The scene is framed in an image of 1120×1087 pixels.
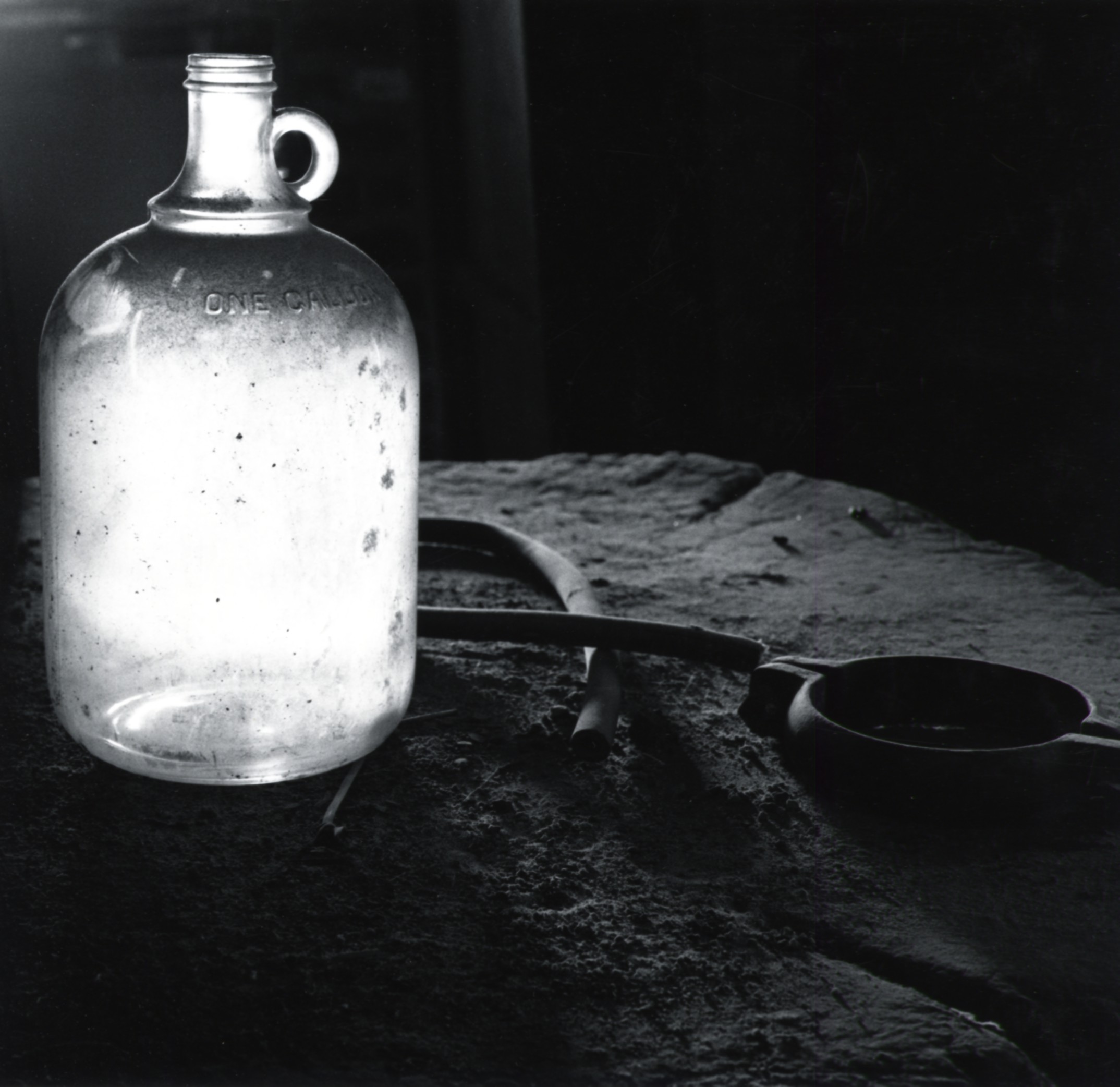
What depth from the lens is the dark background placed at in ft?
6.72

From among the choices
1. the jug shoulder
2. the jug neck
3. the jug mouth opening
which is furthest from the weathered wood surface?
the jug mouth opening

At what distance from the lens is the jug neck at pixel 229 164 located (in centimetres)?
126

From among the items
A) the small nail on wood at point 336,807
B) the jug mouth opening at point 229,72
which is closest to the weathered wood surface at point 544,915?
the small nail on wood at point 336,807

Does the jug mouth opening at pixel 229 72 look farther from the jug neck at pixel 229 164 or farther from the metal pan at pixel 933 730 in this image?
the metal pan at pixel 933 730

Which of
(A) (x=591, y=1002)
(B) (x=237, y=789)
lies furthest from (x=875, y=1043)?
(B) (x=237, y=789)

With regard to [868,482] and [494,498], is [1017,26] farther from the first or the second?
[494,498]

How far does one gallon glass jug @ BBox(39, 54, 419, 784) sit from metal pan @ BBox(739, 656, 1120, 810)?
16.7 inches

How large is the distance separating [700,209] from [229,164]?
98cm

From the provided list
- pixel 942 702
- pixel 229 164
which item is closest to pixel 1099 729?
pixel 942 702

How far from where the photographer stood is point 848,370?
2.24m

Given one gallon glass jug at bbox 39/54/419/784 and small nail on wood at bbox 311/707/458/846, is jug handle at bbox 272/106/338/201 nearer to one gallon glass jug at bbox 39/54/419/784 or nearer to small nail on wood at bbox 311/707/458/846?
one gallon glass jug at bbox 39/54/419/784

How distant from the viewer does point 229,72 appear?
4.07ft

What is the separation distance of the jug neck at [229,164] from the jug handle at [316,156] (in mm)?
33

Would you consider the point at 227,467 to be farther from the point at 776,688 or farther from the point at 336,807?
the point at 776,688
